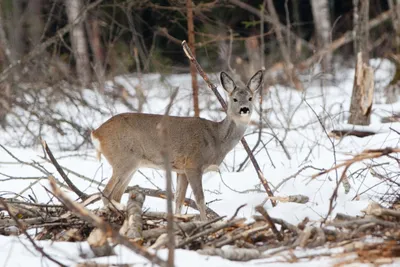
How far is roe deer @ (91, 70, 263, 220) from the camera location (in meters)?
6.90

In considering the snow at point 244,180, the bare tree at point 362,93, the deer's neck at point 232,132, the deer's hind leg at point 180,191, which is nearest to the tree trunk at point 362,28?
the bare tree at point 362,93

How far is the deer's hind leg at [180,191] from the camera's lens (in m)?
6.87

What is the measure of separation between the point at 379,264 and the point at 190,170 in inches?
123

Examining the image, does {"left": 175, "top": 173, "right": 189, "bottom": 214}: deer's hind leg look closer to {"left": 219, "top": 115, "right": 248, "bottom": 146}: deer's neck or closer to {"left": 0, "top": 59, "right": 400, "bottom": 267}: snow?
{"left": 0, "top": 59, "right": 400, "bottom": 267}: snow

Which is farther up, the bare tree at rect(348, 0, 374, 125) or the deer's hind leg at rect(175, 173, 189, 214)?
the bare tree at rect(348, 0, 374, 125)

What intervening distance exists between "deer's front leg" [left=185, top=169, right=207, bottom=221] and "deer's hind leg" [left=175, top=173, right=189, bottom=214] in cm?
20

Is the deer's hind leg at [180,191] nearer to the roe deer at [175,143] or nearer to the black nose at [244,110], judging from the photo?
the roe deer at [175,143]

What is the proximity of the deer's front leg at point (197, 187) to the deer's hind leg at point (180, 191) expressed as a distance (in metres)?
0.20

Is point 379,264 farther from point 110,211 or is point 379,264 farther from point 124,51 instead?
point 124,51

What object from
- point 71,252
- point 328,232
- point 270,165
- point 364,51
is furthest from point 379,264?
point 364,51

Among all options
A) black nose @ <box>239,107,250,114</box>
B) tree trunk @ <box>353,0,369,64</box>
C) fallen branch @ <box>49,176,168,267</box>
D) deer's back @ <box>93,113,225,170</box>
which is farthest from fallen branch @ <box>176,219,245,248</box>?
tree trunk @ <box>353,0,369,64</box>

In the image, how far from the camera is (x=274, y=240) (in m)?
4.62

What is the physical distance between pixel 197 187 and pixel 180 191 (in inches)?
13.9

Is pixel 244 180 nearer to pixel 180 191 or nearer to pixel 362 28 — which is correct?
pixel 180 191
